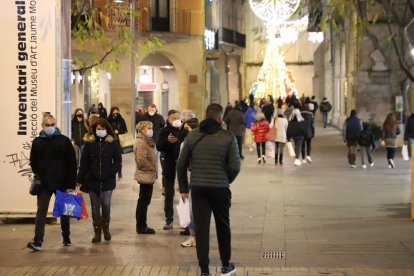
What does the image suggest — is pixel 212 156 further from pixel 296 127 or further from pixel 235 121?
pixel 235 121

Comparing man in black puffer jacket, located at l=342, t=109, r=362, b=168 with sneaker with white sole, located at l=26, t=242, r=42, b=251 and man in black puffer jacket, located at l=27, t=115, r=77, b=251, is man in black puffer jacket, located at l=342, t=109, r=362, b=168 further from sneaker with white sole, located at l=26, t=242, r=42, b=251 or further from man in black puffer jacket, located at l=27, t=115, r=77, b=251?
sneaker with white sole, located at l=26, t=242, r=42, b=251

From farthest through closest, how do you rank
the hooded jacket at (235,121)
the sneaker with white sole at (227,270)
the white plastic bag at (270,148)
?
the hooded jacket at (235,121) → the white plastic bag at (270,148) → the sneaker with white sole at (227,270)

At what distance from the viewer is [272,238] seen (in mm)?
11789

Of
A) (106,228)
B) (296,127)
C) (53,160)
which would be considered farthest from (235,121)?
(53,160)

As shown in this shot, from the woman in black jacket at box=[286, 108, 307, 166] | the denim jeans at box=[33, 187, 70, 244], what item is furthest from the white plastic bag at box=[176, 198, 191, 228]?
the woman in black jacket at box=[286, 108, 307, 166]

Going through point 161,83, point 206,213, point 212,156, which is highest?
point 161,83

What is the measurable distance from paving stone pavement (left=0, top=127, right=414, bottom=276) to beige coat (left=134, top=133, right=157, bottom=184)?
0.80 metres

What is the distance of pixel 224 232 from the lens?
912 centimetres

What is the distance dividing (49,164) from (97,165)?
713 mm

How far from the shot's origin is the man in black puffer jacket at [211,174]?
891 cm

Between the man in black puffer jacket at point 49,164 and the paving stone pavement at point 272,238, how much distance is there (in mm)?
510

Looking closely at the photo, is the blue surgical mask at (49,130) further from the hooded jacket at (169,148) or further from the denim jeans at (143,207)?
the hooded jacket at (169,148)

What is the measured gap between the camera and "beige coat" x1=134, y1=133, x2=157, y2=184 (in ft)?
40.1

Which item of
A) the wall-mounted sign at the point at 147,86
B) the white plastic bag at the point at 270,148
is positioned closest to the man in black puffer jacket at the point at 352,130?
the white plastic bag at the point at 270,148
